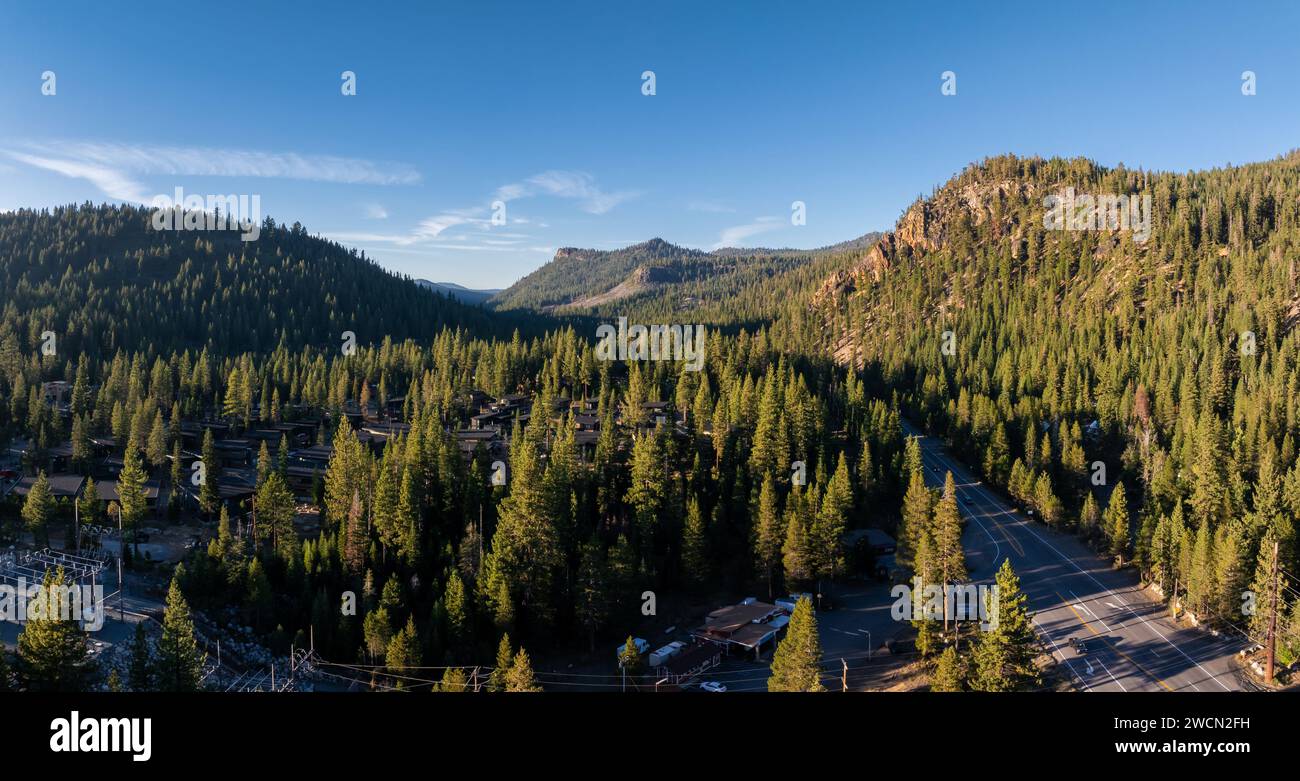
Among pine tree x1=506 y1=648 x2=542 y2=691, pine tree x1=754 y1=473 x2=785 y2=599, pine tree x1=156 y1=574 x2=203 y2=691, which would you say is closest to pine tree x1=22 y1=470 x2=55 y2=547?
A: pine tree x1=156 y1=574 x2=203 y2=691

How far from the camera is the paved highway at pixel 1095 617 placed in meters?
41.1

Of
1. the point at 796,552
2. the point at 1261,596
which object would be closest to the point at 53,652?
the point at 796,552

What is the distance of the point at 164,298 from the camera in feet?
525

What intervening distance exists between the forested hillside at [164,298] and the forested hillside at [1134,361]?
10332 centimetres

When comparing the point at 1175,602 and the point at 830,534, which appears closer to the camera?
the point at 1175,602

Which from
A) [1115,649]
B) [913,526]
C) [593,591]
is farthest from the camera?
[913,526]

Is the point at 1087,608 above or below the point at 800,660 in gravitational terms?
below

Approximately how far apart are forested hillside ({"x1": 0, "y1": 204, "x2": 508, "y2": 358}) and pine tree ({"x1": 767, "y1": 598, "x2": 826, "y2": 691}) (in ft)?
397

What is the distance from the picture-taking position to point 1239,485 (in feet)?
208

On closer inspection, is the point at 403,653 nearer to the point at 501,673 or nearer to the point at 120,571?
the point at 501,673

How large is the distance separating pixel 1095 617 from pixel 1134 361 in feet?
237

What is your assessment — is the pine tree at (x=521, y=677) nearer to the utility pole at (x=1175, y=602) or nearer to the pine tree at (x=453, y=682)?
the pine tree at (x=453, y=682)
